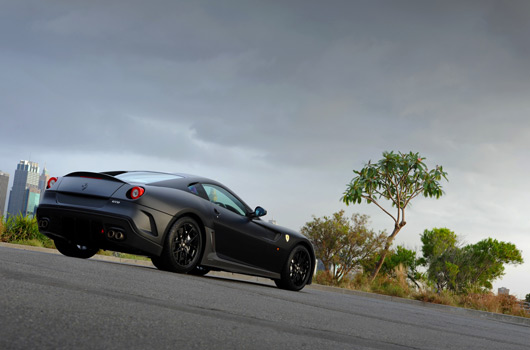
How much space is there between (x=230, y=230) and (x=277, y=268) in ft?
4.39

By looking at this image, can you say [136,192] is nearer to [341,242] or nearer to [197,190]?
[197,190]

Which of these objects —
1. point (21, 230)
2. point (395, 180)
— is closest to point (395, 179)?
point (395, 180)

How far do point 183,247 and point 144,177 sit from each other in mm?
1144

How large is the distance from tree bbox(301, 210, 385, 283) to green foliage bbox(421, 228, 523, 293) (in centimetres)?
312

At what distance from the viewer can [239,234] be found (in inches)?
370

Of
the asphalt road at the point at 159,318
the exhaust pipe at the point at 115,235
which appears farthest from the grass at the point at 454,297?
the exhaust pipe at the point at 115,235

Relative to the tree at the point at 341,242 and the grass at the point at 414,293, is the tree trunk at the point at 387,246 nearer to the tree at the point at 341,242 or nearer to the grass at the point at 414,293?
the tree at the point at 341,242

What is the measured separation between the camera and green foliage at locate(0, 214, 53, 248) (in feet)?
61.9

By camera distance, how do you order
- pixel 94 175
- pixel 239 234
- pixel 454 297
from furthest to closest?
1. pixel 454 297
2. pixel 239 234
3. pixel 94 175

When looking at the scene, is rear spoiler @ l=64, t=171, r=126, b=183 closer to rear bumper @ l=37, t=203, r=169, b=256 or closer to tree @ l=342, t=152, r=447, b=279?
rear bumper @ l=37, t=203, r=169, b=256

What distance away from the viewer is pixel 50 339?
313 cm

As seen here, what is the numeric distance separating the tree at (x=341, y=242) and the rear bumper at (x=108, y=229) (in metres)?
22.1

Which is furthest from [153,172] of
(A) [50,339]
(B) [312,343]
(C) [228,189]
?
(A) [50,339]

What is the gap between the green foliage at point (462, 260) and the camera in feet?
94.4
